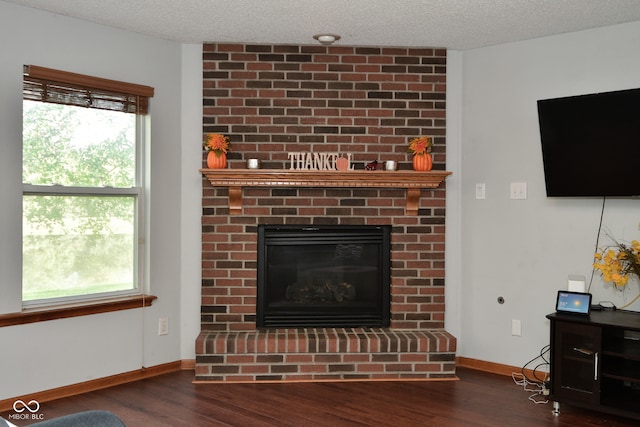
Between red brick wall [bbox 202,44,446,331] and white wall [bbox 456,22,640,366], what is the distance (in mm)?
249

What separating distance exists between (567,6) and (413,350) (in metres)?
2.38

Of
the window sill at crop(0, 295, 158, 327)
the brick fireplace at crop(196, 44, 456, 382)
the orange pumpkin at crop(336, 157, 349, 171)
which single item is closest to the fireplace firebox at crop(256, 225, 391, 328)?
the brick fireplace at crop(196, 44, 456, 382)

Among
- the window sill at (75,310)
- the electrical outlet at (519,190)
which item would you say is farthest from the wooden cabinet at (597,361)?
the window sill at (75,310)

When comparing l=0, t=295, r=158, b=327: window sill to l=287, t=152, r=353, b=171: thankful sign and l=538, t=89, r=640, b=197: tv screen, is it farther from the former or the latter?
l=538, t=89, r=640, b=197: tv screen

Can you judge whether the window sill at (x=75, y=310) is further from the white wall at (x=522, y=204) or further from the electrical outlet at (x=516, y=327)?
the electrical outlet at (x=516, y=327)

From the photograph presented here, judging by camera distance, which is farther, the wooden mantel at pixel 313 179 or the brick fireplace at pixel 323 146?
the brick fireplace at pixel 323 146

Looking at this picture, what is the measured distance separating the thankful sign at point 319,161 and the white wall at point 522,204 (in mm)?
939

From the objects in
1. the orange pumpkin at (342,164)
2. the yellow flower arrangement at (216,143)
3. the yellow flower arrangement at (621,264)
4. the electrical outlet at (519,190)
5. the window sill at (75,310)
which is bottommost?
the window sill at (75,310)

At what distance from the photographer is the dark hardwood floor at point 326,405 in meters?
3.43

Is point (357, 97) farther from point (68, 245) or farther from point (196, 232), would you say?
point (68, 245)

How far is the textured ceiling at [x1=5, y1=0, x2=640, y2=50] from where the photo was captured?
11.7 ft

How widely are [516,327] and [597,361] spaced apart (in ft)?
3.05

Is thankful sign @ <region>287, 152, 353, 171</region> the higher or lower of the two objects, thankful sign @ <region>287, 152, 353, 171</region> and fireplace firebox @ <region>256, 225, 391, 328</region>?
the higher

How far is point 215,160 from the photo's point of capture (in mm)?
4301
